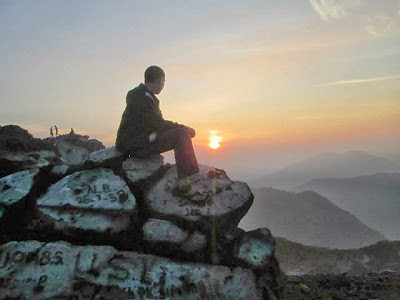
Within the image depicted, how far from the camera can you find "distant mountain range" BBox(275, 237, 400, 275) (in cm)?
3088

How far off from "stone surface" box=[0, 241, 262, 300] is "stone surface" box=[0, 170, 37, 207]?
49.8 inches

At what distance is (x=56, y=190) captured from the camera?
364 inches

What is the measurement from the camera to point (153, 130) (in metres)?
10.0

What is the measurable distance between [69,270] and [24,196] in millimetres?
2660

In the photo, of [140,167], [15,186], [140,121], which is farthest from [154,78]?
[15,186]

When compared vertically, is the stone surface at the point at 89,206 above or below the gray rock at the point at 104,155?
below

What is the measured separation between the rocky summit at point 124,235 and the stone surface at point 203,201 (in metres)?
0.03

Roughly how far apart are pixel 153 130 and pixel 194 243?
12.1ft

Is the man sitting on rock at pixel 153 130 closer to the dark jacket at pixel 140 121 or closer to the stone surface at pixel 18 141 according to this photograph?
the dark jacket at pixel 140 121

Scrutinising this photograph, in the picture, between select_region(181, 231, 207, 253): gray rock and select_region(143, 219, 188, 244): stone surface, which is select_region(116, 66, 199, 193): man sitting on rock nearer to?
select_region(143, 219, 188, 244): stone surface

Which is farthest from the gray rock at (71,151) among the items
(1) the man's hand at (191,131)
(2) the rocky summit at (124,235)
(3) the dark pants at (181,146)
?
(1) the man's hand at (191,131)

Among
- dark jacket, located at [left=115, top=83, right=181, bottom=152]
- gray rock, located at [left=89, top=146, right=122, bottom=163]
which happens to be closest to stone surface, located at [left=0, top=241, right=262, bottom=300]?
gray rock, located at [left=89, top=146, right=122, bottom=163]

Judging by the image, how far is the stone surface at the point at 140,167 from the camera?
9875 mm

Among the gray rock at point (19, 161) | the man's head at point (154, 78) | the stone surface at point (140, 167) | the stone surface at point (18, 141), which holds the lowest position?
the stone surface at point (140, 167)
